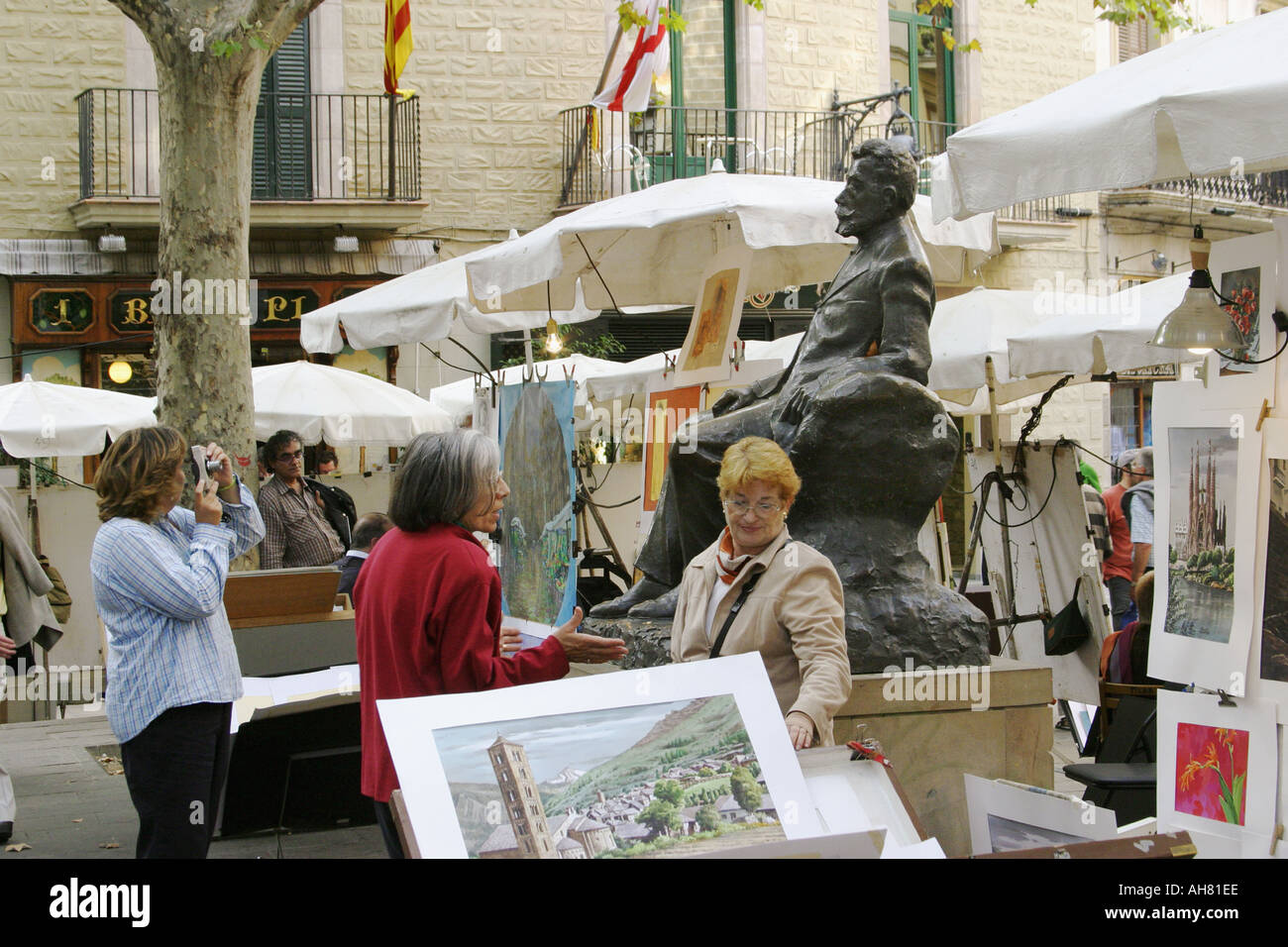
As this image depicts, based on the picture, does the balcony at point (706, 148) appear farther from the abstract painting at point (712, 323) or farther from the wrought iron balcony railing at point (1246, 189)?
the abstract painting at point (712, 323)

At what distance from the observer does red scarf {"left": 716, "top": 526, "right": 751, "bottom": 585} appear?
10.9 feet

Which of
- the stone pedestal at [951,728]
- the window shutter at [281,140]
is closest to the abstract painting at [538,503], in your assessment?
the stone pedestal at [951,728]

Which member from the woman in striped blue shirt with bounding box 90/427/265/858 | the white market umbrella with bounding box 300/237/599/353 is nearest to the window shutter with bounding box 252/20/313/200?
the white market umbrella with bounding box 300/237/599/353

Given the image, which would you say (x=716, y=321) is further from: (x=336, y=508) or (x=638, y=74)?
(x=638, y=74)

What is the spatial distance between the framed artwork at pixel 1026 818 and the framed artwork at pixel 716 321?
9.25ft

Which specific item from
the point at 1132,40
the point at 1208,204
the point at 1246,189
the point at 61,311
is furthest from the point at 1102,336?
the point at 1246,189

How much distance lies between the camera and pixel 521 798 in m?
2.08

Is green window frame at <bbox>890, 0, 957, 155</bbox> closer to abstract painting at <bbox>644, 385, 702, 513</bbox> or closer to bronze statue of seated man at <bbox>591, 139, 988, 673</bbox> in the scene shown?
abstract painting at <bbox>644, 385, 702, 513</bbox>

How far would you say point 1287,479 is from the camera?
3.44m

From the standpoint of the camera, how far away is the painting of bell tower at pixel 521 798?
A: 2.04 m

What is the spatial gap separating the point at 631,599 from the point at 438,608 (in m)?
2.34

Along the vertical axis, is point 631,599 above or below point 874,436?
below

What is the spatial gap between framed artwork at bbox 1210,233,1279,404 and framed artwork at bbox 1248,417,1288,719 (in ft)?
0.46

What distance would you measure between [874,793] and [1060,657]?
254 inches
